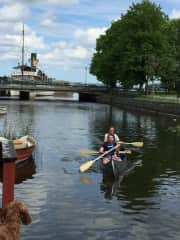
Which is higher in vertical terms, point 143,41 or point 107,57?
point 143,41

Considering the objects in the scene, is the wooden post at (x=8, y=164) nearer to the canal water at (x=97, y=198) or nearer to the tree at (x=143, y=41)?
the canal water at (x=97, y=198)

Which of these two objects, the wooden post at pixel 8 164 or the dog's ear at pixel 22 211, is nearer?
the dog's ear at pixel 22 211

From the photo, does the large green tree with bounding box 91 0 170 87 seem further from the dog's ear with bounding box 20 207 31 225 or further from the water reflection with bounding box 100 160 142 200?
the dog's ear with bounding box 20 207 31 225

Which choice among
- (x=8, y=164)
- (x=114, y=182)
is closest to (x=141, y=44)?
(x=114, y=182)

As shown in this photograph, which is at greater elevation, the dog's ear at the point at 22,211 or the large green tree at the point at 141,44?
the large green tree at the point at 141,44

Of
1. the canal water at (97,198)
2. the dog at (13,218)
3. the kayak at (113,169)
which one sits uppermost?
the dog at (13,218)

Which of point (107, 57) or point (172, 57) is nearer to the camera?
point (172, 57)

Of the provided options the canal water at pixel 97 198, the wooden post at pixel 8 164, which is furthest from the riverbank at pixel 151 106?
the wooden post at pixel 8 164

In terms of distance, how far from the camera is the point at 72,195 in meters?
15.4

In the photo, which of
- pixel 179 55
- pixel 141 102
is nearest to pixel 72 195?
pixel 141 102

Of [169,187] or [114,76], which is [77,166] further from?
[114,76]

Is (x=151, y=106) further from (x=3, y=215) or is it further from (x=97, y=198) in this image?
(x=3, y=215)

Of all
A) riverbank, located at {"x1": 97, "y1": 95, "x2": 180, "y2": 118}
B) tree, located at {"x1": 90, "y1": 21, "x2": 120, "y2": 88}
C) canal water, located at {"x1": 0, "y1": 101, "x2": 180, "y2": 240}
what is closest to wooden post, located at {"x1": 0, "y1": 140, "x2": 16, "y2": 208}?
canal water, located at {"x1": 0, "y1": 101, "x2": 180, "y2": 240}

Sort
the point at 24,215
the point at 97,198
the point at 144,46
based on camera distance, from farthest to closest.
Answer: the point at 144,46
the point at 97,198
the point at 24,215
